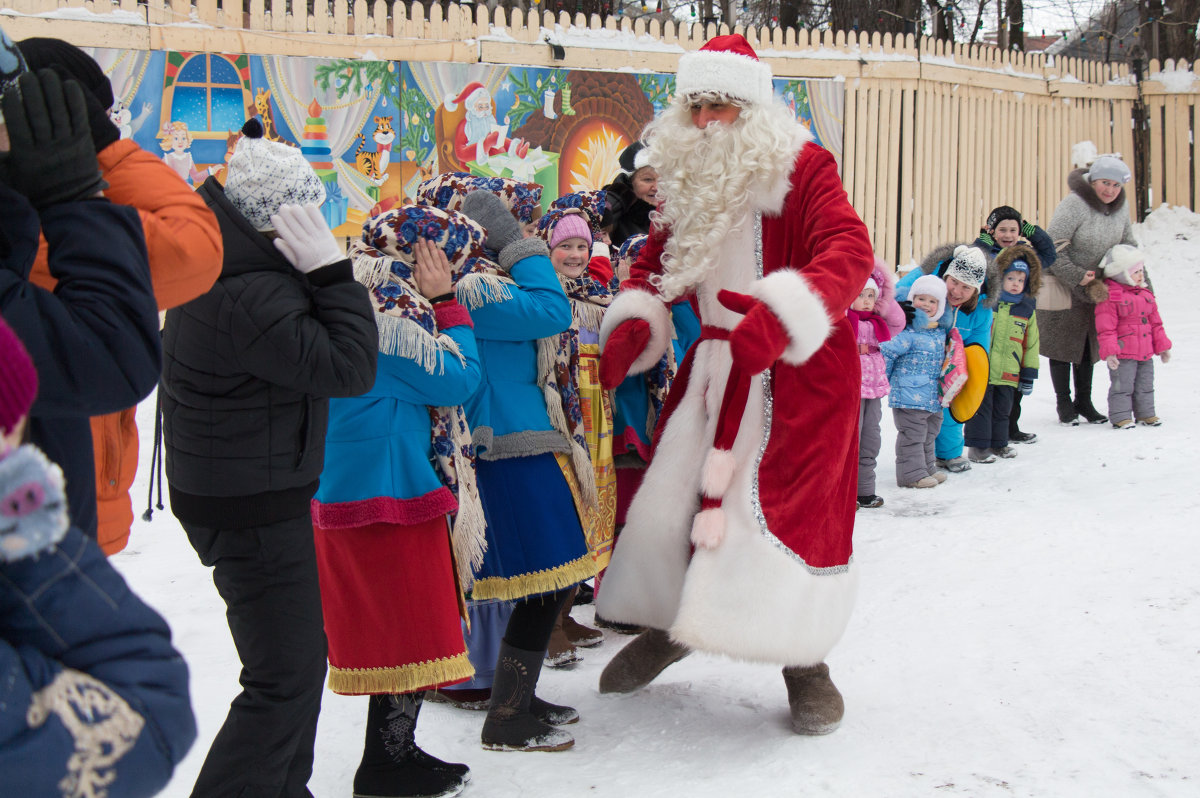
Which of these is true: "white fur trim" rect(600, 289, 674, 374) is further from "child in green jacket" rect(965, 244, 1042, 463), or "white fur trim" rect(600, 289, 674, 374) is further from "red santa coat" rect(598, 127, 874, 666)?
"child in green jacket" rect(965, 244, 1042, 463)

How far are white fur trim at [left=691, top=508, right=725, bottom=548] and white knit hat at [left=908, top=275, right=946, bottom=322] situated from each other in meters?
3.90

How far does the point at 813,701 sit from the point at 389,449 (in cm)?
143

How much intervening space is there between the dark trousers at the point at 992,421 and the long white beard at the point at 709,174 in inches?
172

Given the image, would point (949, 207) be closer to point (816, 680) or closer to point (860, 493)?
point (860, 493)

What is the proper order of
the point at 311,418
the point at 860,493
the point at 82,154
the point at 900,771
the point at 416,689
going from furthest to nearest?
the point at 860,493
the point at 900,771
the point at 416,689
the point at 311,418
the point at 82,154

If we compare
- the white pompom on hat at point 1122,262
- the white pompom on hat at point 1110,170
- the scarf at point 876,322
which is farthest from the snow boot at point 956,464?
the white pompom on hat at point 1110,170

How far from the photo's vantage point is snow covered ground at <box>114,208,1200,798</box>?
2713 millimetres

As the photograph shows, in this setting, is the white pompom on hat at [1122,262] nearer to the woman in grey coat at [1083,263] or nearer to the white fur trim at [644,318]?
the woman in grey coat at [1083,263]

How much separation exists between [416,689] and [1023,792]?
1530 mm

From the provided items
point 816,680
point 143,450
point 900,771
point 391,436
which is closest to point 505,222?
point 391,436

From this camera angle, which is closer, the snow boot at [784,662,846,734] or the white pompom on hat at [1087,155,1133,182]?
the snow boot at [784,662,846,734]

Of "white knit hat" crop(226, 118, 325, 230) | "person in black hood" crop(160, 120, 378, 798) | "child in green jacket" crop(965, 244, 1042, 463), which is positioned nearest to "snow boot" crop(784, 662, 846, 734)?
"person in black hood" crop(160, 120, 378, 798)

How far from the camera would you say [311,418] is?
7.36 ft

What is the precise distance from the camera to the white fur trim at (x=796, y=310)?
2.69 m
